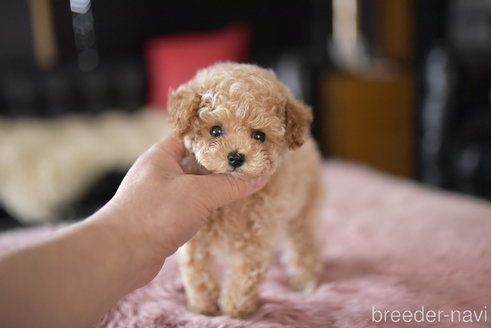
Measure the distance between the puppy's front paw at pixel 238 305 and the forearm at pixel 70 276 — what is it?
0.93 feet

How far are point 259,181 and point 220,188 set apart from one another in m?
0.12

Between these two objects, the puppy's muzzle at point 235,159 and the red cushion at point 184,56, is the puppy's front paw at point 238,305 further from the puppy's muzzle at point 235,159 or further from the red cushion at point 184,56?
the red cushion at point 184,56

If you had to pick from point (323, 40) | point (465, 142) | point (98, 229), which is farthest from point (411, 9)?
point (98, 229)

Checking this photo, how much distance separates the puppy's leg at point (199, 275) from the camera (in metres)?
1.21

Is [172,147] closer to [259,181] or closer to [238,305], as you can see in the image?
[259,181]

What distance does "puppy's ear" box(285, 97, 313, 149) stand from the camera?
117 cm

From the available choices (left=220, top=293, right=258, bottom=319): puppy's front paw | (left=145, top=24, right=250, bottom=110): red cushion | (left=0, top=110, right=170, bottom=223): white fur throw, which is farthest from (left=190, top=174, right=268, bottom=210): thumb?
Result: (left=145, top=24, right=250, bottom=110): red cushion

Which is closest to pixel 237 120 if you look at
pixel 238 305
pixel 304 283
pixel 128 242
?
pixel 128 242

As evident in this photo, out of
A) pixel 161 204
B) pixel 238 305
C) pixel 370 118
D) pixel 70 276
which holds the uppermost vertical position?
pixel 370 118

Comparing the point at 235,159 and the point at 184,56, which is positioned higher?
the point at 184,56

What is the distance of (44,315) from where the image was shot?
841 mm

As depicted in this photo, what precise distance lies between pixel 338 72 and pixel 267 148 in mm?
2529

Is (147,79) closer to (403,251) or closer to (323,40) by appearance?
(323,40)

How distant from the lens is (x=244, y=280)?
1.19 metres
